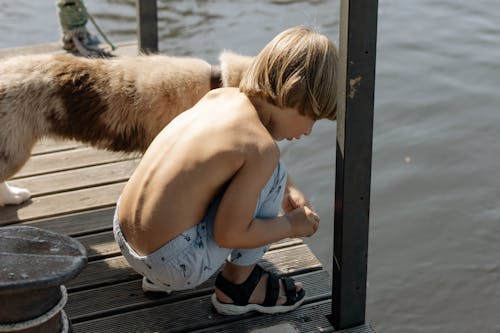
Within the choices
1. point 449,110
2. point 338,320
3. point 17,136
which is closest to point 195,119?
point 338,320

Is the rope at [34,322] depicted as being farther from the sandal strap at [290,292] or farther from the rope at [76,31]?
the rope at [76,31]

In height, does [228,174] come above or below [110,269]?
above

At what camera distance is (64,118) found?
3.48 metres

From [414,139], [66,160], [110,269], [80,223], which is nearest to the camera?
[110,269]

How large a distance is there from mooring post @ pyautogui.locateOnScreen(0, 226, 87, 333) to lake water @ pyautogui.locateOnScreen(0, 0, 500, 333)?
4.74 ft

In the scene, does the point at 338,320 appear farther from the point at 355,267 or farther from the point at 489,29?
the point at 489,29

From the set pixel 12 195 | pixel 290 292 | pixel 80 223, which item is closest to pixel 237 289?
pixel 290 292

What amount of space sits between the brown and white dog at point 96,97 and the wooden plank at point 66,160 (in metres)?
0.49

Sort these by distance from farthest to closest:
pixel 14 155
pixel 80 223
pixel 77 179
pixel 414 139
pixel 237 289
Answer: pixel 414 139
pixel 77 179
pixel 80 223
pixel 14 155
pixel 237 289

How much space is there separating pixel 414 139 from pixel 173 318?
11.7 feet

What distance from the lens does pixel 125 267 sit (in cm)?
324

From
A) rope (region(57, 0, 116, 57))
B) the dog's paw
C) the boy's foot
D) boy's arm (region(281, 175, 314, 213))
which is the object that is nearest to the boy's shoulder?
boy's arm (region(281, 175, 314, 213))

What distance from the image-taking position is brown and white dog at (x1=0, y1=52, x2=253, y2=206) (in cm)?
338

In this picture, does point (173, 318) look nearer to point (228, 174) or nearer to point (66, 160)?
point (228, 174)
